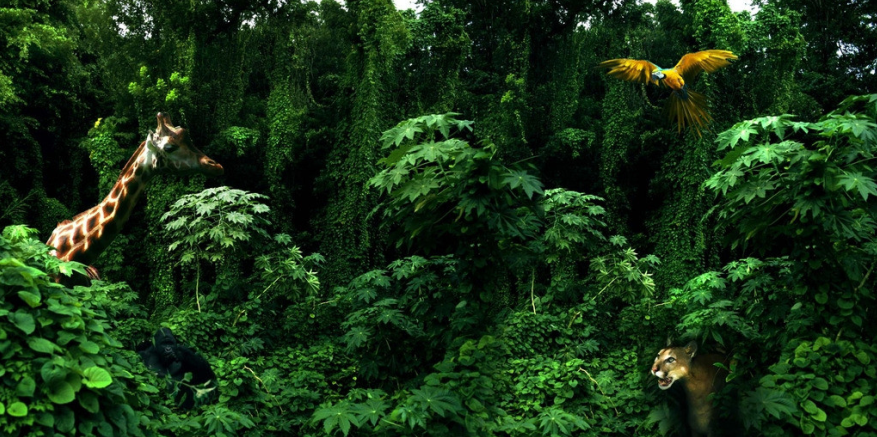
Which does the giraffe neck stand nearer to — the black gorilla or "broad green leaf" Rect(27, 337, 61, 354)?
the black gorilla

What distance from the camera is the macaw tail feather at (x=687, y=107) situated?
352 inches

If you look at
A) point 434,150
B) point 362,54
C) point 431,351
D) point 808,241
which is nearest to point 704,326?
point 808,241

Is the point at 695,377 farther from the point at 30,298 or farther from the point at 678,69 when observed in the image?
the point at 678,69

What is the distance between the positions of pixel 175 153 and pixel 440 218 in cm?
344

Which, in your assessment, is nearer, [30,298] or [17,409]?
[17,409]

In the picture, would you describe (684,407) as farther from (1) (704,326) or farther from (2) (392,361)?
(2) (392,361)

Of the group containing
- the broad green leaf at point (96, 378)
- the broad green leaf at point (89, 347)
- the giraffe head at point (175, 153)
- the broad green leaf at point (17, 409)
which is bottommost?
the broad green leaf at point (17, 409)

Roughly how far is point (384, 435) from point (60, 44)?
1076 cm

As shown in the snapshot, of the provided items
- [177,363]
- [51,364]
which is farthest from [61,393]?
[177,363]

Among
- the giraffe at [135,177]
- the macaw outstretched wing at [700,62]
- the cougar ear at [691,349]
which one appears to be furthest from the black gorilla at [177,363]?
the macaw outstretched wing at [700,62]

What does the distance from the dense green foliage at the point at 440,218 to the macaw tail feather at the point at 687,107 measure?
38.1 inches

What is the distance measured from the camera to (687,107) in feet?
30.6

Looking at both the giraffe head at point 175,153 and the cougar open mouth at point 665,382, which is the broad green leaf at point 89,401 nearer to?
the cougar open mouth at point 665,382

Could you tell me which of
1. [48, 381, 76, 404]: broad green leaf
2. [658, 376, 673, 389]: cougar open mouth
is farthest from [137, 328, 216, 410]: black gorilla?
[658, 376, 673, 389]: cougar open mouth
